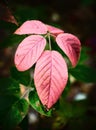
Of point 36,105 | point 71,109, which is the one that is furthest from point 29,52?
point 71,109

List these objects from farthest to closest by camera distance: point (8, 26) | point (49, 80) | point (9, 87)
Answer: point (8, 26) → point (9, 87) → point (49, 80)

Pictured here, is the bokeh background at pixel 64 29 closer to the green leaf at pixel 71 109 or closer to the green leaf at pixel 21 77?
the green leaf at pixel 71 109

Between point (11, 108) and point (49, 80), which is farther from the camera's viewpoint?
point (11, 108)

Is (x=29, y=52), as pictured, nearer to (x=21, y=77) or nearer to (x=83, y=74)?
(x=21, y=77)

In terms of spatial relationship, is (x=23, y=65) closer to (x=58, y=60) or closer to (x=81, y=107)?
(x=58, y=60)

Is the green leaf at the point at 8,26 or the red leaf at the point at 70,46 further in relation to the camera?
the green leaf at the point at 8,26

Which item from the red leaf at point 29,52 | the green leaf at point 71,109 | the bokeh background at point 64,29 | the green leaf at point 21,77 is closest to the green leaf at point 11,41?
the bokeh background at point 64,29

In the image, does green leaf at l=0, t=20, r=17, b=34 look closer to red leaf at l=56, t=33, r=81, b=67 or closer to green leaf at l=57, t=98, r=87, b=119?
red leaf at l=56, t=33, r=81, b=67

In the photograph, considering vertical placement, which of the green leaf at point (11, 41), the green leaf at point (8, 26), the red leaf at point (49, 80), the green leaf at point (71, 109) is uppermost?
the green leaf at point (8, 26)
